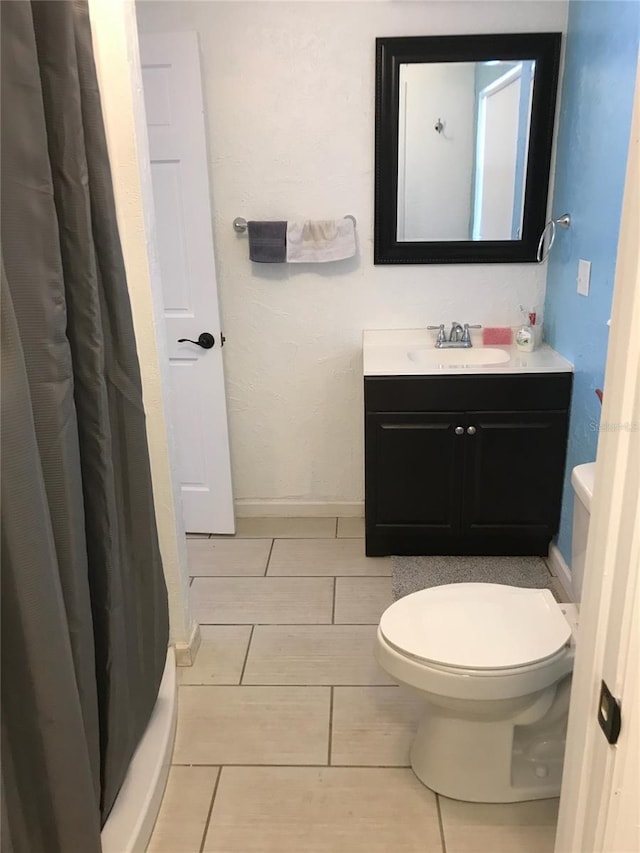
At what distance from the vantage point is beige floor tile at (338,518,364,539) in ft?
10.6

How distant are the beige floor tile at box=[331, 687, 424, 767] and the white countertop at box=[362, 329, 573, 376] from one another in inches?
44.7

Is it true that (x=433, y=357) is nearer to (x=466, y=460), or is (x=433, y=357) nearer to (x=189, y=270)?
(x=466, y=460)

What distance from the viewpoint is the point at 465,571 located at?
286 centimetres

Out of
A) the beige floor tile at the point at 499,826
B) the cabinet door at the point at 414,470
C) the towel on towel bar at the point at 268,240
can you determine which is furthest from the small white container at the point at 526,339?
the beige floor tile at the point at 499,826

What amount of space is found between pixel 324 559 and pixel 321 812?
4.18 ft

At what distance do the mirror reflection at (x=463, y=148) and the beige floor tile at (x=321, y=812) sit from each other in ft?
6.81

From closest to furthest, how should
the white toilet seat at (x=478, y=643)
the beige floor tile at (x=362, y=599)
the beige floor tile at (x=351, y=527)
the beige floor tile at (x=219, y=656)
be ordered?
the white toilet seat at (x=478, y=643) → the beige floor tile at (x=219, y=656) → the beige floor tile at (x=362, y=599) → the beige floor tile at (x=351, y=527)

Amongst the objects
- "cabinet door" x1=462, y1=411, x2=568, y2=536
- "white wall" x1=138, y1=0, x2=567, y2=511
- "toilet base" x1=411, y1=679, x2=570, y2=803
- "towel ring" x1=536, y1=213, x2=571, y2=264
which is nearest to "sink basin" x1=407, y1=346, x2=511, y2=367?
"white wall" x1=138, y1=0, x2=567, y2=511

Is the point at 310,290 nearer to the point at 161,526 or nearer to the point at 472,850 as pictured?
the point at 161,526

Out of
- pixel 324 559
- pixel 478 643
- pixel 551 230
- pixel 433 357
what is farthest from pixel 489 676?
pixel 551 230

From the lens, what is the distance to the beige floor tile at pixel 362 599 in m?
2.60

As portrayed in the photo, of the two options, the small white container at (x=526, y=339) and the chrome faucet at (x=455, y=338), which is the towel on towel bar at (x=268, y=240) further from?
the small white container at (x=526, y=339)

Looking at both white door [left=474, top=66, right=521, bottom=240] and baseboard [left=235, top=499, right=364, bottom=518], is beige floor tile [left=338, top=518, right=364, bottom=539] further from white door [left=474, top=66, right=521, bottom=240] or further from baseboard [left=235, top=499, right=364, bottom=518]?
white door [left=474, top=66, right=521, bottom=240]

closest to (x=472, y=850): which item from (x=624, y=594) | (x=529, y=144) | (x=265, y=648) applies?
(x=265, y=648)
